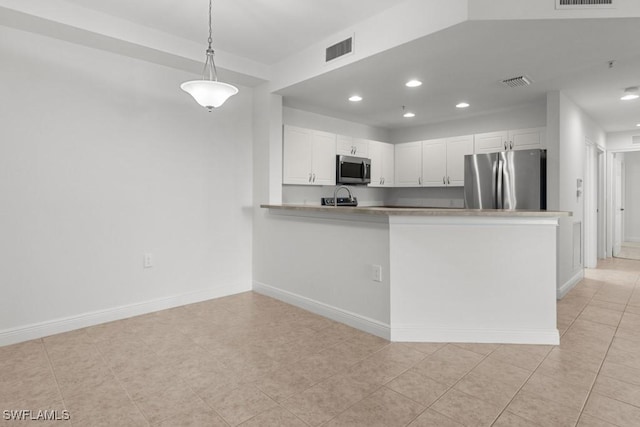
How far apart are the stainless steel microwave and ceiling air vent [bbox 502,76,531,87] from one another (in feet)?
7.30

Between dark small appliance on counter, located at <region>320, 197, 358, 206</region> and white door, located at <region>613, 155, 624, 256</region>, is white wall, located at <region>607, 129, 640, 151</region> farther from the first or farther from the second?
dark small appliance on counter, located at <region>320, 197, 358, 206</region>

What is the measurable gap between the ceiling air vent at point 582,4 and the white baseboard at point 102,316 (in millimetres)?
3977

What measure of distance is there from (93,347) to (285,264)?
6.25 feet

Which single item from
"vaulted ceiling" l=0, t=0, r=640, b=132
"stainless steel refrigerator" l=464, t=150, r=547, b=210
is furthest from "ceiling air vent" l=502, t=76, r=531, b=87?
"stainless steel refrigerator" l=464, t=150, r=547, b=210

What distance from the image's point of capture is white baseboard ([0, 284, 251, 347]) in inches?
113

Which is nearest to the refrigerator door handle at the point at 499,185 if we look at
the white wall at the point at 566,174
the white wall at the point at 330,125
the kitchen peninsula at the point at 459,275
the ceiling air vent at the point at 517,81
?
the white wall at the point at 566,174

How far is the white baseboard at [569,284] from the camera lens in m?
4.09

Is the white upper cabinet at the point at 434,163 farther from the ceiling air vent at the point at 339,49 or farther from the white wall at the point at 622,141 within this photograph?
the white wall at the point at 622,141

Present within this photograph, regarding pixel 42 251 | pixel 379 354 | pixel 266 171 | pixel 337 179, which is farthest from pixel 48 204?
pixel 337 179

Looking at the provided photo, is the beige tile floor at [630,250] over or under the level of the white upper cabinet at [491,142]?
under

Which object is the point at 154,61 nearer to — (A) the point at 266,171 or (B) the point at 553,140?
(A) the point at 266,171

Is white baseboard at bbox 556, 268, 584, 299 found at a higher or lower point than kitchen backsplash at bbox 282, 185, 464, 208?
lower

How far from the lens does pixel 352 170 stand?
5.33 metres

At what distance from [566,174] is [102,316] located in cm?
532
